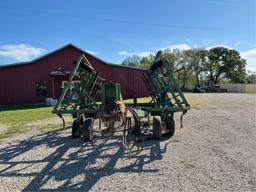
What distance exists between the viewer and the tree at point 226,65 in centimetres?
5462

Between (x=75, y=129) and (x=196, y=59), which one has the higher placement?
(x=196, y=59)

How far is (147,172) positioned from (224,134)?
13.4 ft

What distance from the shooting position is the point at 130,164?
480 cm

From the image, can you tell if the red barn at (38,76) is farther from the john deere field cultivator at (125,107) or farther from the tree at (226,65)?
the tree at (226,65)

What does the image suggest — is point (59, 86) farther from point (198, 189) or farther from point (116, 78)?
point (198, 189)

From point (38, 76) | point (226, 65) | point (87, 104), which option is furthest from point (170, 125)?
point (226, 65)

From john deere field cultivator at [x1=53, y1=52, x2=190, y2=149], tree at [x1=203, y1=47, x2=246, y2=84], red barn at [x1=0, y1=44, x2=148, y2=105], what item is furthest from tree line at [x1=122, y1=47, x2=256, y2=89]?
john deere field cultivator at [x1=53, y1=52, x2=190, y2=149]

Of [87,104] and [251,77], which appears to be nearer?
[87,104]

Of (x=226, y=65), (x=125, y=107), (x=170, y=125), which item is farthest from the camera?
(x=226, y=65)

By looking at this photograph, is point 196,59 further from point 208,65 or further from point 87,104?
point 87,104

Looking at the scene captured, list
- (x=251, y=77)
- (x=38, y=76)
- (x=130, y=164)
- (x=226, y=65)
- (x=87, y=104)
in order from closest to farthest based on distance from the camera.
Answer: (x=130, y=164)
(x=87, y=104)
(x=38, y=76)
(x=226, y=65)
(x=251, y=77)

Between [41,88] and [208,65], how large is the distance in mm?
45336

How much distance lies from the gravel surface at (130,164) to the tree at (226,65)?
51.8 metres

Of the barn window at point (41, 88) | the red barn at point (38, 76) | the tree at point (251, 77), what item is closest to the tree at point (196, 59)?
the tree at point (251, 77)
